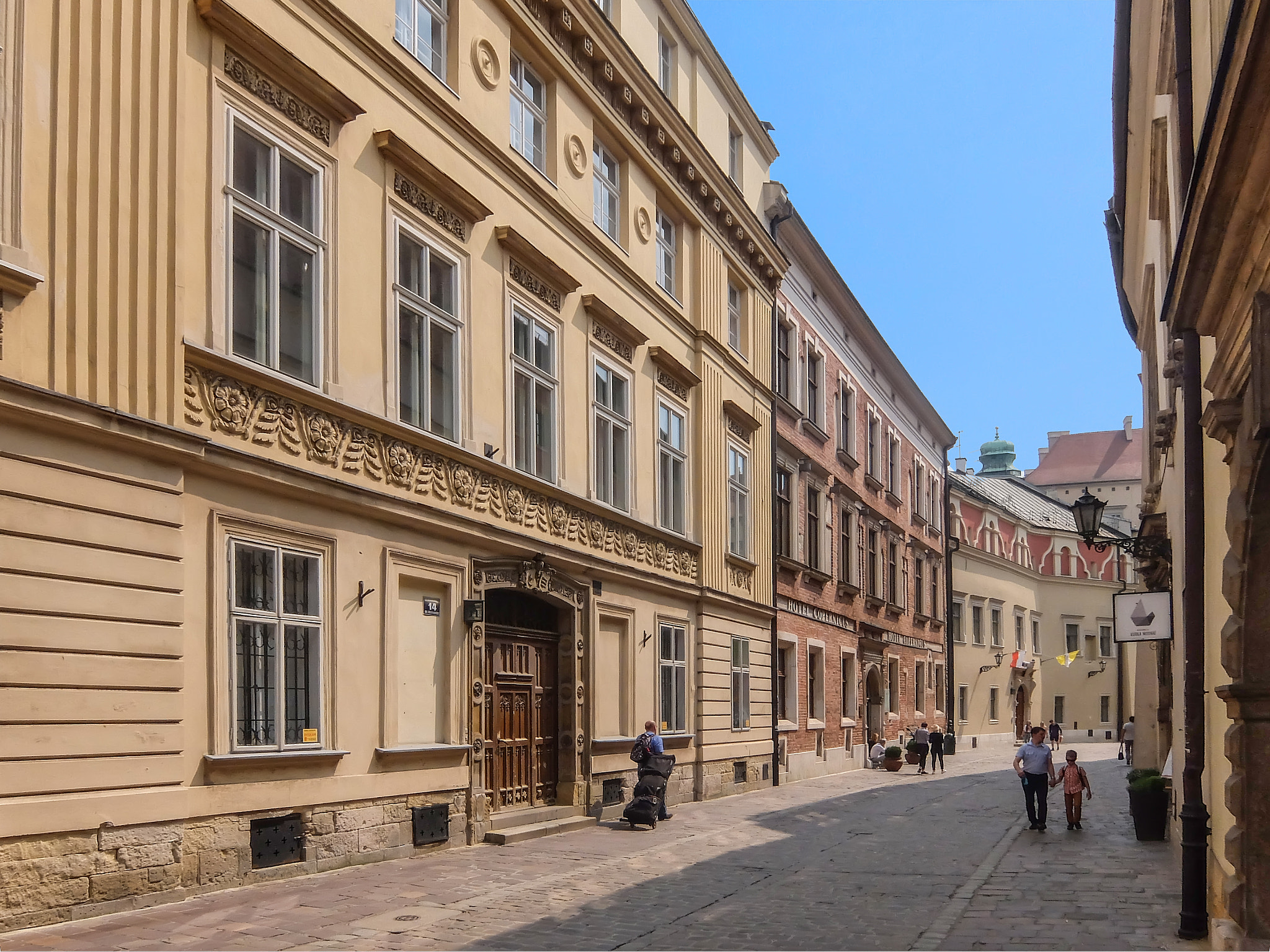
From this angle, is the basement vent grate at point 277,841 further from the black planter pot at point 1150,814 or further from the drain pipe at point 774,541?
the drain pipe at point 774,541

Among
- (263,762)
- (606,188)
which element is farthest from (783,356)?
(263,762)

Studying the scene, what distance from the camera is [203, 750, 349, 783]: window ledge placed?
1123 centimetres

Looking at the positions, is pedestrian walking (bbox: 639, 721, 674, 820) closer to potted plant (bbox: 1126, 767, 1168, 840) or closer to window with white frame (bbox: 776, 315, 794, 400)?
potted plant (bbox: 1126, 767, 1168, 840)

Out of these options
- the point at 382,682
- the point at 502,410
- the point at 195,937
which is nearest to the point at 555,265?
the point at 502,410

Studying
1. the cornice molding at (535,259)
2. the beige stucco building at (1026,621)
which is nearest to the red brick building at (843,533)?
the beige stucco building at (1026,621)

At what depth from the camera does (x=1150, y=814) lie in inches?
677

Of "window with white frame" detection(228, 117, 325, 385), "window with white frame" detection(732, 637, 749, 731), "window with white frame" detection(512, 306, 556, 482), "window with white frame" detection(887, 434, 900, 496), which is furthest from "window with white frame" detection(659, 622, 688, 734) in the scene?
"window with white frame" detection(887, 434, 900, 496)

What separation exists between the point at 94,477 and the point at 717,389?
1651 cm

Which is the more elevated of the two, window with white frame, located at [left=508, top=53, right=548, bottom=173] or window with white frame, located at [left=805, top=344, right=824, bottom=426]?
window with white frame, located at [left=508, top=53, right=548, bottom=173]

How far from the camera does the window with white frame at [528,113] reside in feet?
58.7

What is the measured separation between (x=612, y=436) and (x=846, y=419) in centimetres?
1750

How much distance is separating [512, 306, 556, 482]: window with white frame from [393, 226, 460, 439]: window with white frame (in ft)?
5.10

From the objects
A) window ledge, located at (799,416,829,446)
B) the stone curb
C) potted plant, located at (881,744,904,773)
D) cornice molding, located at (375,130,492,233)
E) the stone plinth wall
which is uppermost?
cornice molding, located at (375,130,492,233)

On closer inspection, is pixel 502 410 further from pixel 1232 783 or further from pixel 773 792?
pixel 773 792
